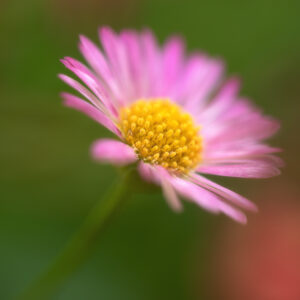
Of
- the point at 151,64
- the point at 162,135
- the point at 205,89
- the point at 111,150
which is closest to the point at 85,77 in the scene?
the point at 111,150

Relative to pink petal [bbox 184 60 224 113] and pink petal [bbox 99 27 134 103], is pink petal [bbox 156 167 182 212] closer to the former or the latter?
pink petal [bbox 99 27 134 103]

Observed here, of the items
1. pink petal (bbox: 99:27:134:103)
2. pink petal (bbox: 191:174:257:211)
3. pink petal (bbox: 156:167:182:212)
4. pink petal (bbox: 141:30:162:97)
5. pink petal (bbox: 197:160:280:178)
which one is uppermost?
pink petal (bbox: 141:30:162:97)

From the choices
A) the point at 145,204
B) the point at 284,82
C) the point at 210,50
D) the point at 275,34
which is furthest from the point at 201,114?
the point at 275,34

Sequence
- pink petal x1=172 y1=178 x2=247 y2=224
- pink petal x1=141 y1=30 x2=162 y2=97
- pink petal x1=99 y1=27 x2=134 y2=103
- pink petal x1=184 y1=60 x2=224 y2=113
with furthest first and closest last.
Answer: pink petal x1=184 y1=60 x2=224 y2=113 < pink petal x1=141 y1=30 x2=162 y2=97 < pink petal x1=99 y1=27 x2=134 y2=103 < pink petal x1=172 y1=178 x2=247 y2=224

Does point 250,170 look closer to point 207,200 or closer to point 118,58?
point 207,200

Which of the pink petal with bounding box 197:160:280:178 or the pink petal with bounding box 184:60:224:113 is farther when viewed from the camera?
the pink petal with bounding box 184:60:224:113

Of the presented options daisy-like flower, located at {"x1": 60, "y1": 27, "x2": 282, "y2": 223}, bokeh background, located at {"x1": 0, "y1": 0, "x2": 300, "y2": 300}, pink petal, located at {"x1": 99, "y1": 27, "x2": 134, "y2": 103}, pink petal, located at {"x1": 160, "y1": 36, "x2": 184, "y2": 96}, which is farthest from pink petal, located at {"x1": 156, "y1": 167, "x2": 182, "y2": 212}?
bokeh background, located at {"x1": 0, "y1": 0, "x2": 300, "y2": 300}
